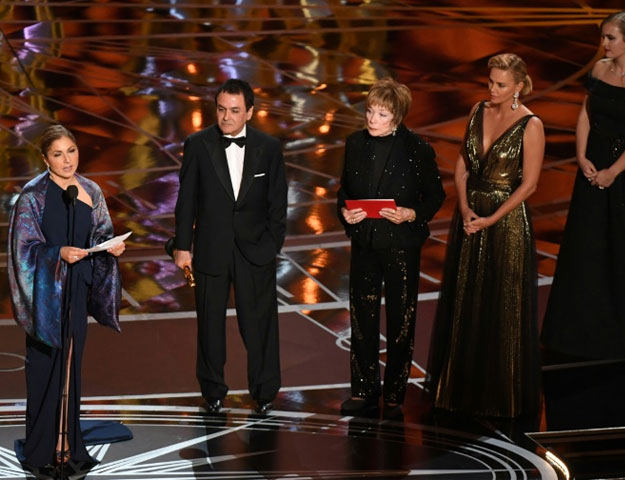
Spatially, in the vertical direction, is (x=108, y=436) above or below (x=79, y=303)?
below

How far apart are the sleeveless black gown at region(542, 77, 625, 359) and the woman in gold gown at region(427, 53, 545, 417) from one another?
854mm

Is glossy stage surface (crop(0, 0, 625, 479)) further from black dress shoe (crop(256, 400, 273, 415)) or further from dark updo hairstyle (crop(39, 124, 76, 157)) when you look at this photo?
dark updo hairstyle (crop(39, 124, 76, 157))

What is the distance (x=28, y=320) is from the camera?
186 inches

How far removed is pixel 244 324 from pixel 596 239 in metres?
2.13

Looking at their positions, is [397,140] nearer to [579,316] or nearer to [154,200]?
[579,316]

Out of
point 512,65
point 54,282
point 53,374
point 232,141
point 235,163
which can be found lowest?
point 53,374

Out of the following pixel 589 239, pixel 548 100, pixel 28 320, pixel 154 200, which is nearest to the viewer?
pixel 28 320

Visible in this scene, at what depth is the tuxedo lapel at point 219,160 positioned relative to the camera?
213 inches

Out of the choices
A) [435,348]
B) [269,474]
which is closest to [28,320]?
[269,474]

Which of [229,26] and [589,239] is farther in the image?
[229,26]

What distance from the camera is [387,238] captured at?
17.9 ft

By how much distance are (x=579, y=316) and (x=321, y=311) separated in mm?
1520

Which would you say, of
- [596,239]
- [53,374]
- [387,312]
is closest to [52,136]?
[53,374]

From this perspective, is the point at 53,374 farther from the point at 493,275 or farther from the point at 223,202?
the point at 493,275
